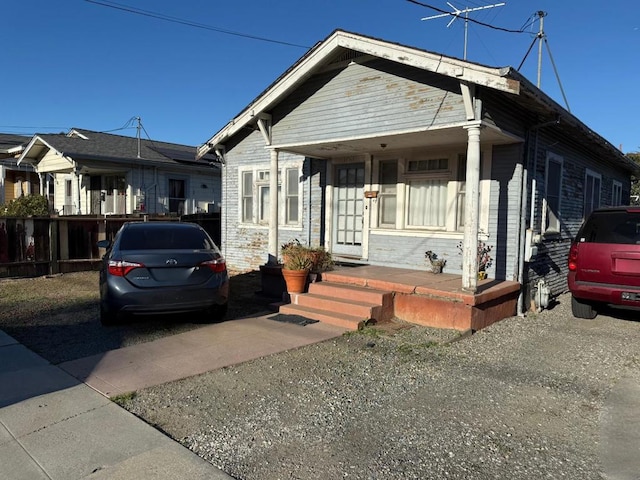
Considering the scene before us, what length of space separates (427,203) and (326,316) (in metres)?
3.37

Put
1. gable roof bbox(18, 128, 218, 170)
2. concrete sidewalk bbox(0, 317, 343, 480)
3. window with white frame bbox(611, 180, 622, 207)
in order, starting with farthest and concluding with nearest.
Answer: gable roof bbox(18, 128, 218, 170)
window with white frame bbox(611, 180, 622, 207)
concrete sidewalk bbox(0, 317, 343, 480)

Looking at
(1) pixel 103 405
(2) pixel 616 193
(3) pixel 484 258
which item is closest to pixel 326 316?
(3) pixel 484 258

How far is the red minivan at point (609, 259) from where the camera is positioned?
255 inches

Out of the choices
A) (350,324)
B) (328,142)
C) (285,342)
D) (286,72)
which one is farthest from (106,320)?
(286,72)

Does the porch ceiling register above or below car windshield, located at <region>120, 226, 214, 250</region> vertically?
above

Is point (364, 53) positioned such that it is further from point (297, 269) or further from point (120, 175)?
point (120, 175)

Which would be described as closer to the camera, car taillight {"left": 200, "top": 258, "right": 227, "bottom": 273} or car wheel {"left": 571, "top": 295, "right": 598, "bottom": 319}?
car taillight {"left": 200, "top": 258, "right": 227, "bottom": 273}

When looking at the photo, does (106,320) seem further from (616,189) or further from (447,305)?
(616,189)

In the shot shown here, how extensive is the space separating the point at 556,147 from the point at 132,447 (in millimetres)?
8834

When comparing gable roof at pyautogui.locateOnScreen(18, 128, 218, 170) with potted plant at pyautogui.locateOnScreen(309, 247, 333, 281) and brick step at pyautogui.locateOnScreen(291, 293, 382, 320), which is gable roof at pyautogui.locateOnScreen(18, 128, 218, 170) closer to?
potted plant at pyautogui.locateOnScreen(309, 247, 333, 281)

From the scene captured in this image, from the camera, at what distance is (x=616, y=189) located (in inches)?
551

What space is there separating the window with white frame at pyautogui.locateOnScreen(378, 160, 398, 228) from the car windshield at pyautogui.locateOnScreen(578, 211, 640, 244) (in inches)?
139

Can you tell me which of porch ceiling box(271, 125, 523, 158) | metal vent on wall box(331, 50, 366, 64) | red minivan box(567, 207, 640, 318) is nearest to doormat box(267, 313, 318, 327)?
porch ceiling box(271, 125, 523, 158)

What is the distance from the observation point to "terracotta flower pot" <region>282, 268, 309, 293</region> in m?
7.93
